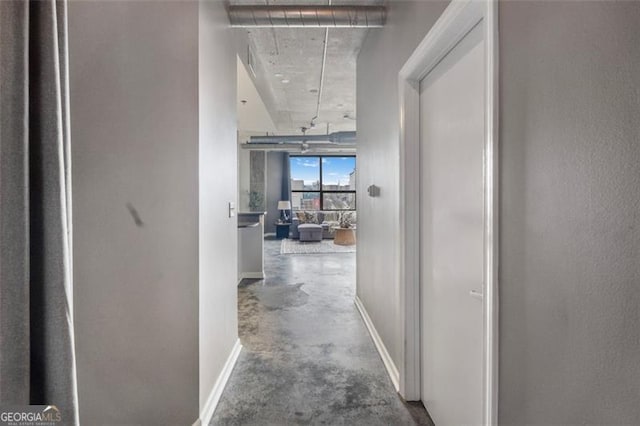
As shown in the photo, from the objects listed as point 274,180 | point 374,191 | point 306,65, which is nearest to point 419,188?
point 374,191

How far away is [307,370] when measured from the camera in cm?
244

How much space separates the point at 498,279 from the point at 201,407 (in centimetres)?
172

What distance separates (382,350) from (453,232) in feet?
4.77

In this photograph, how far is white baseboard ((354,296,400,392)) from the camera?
222 cm

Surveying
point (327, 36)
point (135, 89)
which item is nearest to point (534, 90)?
point (135, 89)

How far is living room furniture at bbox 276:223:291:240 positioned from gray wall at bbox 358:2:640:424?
9538mm

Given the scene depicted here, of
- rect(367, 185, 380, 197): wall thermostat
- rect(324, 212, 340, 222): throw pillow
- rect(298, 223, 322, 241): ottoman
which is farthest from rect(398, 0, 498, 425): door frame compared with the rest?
rect(324, 212, 340, 222): throw pillow

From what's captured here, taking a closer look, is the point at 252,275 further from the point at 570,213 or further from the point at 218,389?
the point at 570,213

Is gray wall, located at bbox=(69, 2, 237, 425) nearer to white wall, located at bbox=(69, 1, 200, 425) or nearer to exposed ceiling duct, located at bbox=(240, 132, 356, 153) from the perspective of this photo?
white wall, located at bbox=(69, 1, 200, 425)

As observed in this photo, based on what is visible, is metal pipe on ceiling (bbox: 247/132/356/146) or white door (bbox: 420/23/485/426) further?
metal pipe on ceiling (bbox: 247/132/356/146)

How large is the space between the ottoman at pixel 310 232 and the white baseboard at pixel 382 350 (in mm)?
5898

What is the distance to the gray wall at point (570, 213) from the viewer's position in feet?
2.07

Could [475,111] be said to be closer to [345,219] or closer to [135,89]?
[135,89]

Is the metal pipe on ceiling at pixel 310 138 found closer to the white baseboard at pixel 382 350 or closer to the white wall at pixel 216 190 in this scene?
the white baseboard at pixel 382 350
